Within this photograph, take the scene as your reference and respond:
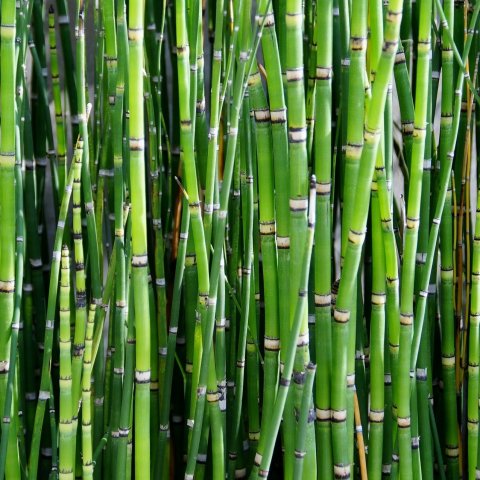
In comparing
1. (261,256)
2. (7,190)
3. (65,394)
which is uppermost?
(7,190)

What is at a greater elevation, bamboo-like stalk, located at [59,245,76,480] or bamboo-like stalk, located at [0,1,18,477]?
bamboo-like stalk, located at [0,1,18,477]

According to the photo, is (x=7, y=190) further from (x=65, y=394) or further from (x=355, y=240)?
(x=355, y=240)

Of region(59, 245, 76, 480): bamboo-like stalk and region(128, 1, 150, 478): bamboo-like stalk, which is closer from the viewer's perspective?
region(128, 1, 150, 478): bamboo-like stalk

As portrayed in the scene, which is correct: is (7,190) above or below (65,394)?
above

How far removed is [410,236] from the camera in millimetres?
874

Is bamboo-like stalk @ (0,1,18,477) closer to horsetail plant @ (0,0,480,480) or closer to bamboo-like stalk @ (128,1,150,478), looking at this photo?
horsetail plant @ (0,0,480,480)

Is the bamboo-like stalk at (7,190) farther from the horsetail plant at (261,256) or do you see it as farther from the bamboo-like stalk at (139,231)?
the bamboo-like stalk at (139,231)

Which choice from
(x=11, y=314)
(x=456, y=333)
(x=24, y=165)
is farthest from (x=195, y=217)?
(x=456, y=333)

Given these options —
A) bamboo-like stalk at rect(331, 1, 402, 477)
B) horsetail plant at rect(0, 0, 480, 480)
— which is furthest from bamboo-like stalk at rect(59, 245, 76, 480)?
bamboo-like stalk at rect(331, 1, 402, 477)

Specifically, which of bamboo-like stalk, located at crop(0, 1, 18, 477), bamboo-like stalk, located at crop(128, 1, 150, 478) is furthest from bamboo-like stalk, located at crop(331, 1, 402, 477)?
bamboo-like stalk, located at crop(0, 1, 18, 477)

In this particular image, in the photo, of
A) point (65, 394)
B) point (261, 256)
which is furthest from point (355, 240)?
point (65, 394)

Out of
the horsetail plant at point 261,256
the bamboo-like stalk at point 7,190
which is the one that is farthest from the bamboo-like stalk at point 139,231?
the bamboo-like stalk at point 7,190

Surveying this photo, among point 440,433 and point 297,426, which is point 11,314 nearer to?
point 297,426

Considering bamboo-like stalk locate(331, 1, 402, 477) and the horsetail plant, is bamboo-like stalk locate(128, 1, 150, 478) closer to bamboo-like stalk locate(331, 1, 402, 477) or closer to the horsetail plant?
the horsetail plant
